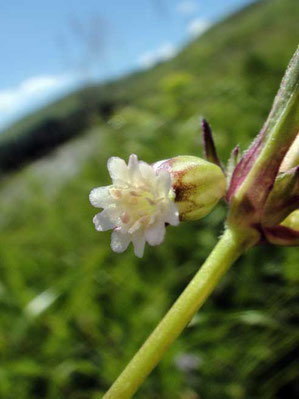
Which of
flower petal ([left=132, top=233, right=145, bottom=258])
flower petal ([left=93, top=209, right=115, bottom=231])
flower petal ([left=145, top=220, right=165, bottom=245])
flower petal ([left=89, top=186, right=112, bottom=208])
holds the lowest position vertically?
flower petal ([left=132, top=233, right=145, bottom=258])

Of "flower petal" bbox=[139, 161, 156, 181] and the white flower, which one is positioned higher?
"flower petal" bbox=[139, 161, 156, 181]

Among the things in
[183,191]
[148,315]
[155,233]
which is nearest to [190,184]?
[183,191]

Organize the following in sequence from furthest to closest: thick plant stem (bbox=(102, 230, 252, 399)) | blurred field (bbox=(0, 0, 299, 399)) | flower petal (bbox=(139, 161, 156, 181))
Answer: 1. blurred field (bbox=(0, 0, 299, 399))
2. flower petal (bbox=(139, 161, 156, 181))
3. thick plant stem (bbox=(102, 230, 252, 399))

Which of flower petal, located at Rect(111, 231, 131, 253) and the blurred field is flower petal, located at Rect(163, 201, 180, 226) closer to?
flower petal, located at Rect(111, 231, 131, 253)

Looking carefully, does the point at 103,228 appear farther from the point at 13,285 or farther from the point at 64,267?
the point at 64,267

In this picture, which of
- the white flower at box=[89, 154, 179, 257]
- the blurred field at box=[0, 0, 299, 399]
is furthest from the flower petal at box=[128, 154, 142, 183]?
the blurred field at box=[0, 0, 299, 399]

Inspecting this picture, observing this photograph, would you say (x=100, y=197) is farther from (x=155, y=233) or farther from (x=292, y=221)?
(x=292, y=221)

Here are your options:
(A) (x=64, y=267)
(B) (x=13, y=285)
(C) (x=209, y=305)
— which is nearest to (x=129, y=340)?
(C) (x=209, y=305)
